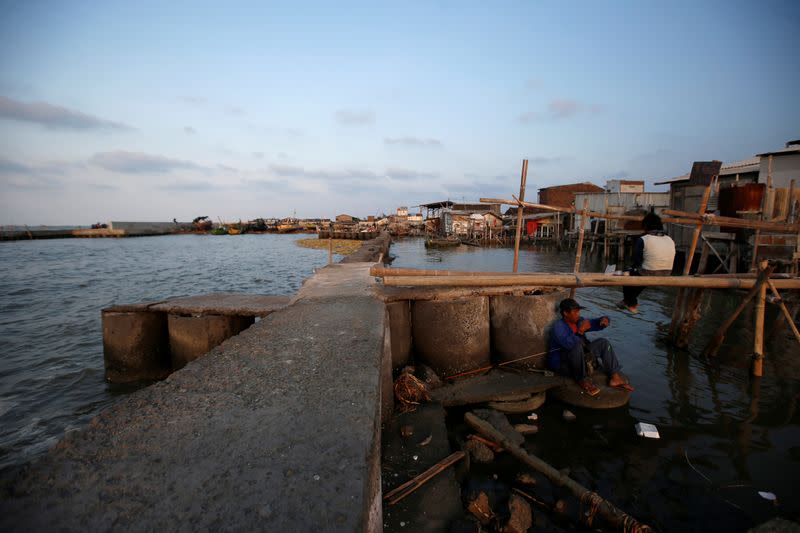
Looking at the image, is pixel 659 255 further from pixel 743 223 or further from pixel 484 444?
pixel 484 444

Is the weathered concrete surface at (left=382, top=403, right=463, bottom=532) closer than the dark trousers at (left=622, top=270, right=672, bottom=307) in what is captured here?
Yes

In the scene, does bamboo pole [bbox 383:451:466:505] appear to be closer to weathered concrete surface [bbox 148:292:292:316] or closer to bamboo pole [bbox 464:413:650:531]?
bamboo pole [bbox 464:413:650:531]

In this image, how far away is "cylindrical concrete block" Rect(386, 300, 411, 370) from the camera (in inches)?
202

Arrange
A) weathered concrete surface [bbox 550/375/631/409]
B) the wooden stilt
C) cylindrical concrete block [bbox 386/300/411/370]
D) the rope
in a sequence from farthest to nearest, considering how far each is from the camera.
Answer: the wooden stilt
cylindrical concrete block [bbox 386/300/411/370]
weathered concrete surface [bbox 550/375/631/409]
the rope

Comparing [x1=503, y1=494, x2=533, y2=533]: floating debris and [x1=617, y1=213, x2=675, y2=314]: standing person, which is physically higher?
[x1=617, y1=213, x2=675, y2=314]: standing person

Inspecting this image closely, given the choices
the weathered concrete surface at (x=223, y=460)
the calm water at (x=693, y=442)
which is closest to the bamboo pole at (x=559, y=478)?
the calm water at (x=693, y=442)

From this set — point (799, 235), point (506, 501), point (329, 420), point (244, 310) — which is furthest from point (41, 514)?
point (799, 235)

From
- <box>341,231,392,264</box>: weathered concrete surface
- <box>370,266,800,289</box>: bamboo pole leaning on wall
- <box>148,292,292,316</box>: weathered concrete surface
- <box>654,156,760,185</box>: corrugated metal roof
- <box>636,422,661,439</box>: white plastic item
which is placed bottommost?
<box>636,422,661,439</box>: white plastic item

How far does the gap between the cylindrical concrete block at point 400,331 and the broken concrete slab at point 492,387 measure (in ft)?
2.35

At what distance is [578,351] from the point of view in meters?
4.90

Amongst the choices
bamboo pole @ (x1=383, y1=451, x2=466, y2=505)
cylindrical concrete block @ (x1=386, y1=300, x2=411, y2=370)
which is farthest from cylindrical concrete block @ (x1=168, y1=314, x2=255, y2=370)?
bamboo pole @ (x1=383, y1=451, x2=466, y2=505)

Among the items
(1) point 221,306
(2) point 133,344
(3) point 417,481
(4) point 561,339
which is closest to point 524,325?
(4) point 561,339

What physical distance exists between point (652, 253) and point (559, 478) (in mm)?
4263

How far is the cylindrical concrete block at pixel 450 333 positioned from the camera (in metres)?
5.18
